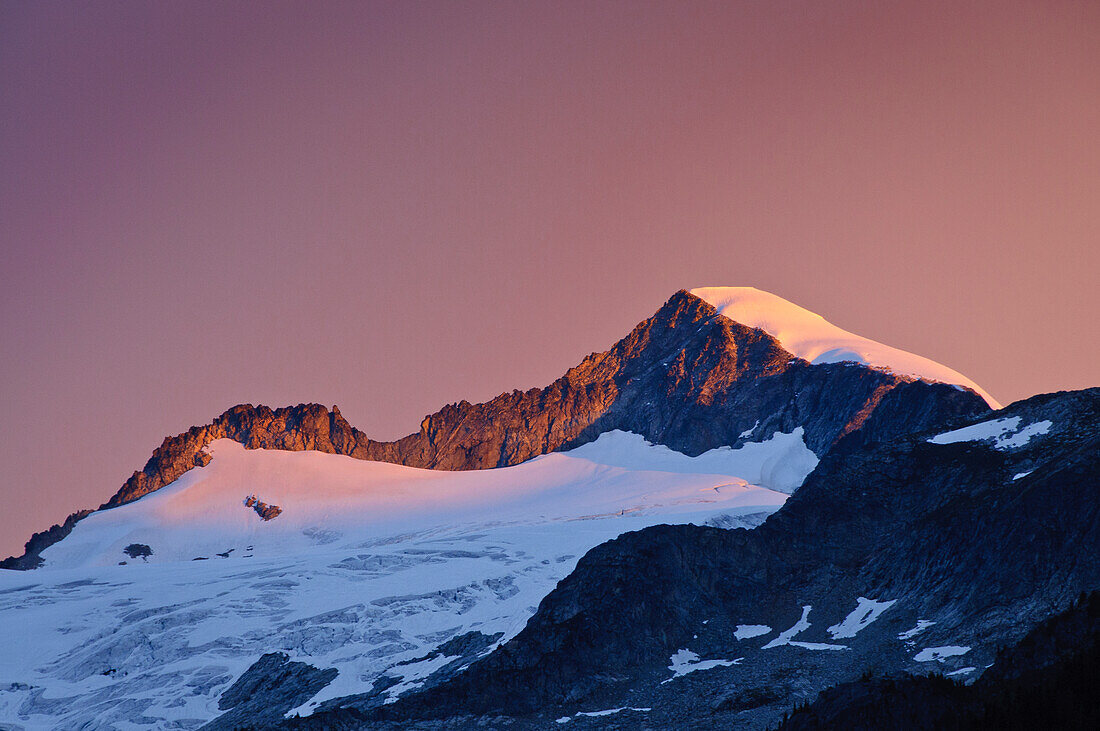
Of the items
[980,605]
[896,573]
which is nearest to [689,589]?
[896,573]

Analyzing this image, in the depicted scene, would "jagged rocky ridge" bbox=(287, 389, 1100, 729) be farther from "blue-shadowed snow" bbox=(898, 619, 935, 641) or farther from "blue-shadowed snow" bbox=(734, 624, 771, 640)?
"blue-shadowed snow" bbox=(734, 624, 771, 640)

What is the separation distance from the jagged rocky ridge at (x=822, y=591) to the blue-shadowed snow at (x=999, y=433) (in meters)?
0.73

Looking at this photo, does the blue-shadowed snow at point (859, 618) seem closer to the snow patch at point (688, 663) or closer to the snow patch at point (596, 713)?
the snow patch at point (688, 663)

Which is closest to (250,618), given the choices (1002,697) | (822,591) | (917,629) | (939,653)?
(822,591)

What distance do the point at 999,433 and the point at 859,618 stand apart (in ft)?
112

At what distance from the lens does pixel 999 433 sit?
501 feet

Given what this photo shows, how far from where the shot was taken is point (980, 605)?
393ft

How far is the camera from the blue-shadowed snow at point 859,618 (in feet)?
414

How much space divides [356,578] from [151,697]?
121ft

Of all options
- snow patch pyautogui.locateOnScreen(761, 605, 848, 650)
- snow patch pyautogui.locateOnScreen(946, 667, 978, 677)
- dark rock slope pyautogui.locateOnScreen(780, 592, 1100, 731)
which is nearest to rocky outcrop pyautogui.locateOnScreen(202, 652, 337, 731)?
snow patch pyautogui.locateOnScreen(761, 605, 848, 650)

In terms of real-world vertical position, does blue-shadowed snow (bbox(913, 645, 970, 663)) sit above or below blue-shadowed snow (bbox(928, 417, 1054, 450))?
below

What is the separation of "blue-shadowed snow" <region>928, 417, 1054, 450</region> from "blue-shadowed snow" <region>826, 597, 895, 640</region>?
2691cm

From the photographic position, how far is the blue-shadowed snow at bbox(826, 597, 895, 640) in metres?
126

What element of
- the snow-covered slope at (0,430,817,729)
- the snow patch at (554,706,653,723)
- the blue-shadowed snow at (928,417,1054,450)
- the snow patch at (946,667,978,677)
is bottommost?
the snow patch at (554,706,653,723)
